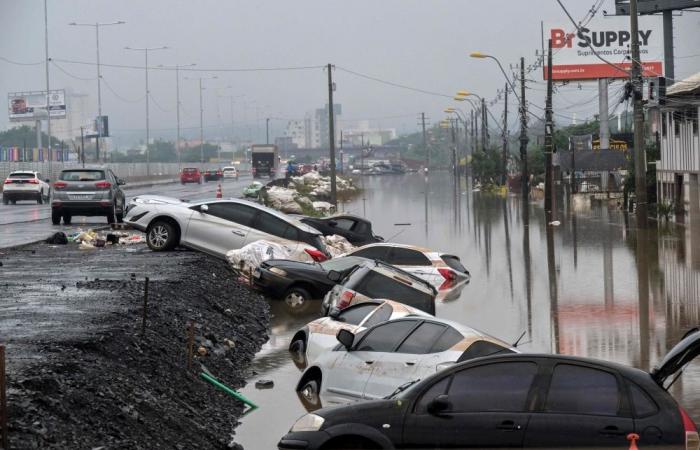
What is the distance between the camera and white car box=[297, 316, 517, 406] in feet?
42.0

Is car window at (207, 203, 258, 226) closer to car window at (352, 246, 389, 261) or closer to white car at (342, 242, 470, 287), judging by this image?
white car at (342, 242, 470, 287)

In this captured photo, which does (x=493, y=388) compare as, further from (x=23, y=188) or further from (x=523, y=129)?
(x=523, y=129)

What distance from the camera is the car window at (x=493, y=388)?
30.7 ft

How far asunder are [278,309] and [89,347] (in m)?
10.2

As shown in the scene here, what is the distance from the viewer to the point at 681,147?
5188 cm

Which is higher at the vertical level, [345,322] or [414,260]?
[414,260]

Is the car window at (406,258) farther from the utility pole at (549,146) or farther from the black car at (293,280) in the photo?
the utility pole at (549,146)

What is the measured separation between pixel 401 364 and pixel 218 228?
627 inches

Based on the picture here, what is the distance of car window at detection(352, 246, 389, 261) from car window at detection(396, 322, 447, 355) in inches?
564

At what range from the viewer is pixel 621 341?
1909 cm

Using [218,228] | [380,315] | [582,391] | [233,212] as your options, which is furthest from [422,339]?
[233,212]

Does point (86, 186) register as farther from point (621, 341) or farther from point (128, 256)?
point (621, 341)

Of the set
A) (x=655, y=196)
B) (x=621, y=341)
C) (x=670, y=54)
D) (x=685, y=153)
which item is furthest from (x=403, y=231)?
(x=670, y=54)

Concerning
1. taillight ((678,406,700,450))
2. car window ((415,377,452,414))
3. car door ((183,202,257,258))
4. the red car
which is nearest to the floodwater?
car window ((415,377,452,414))
